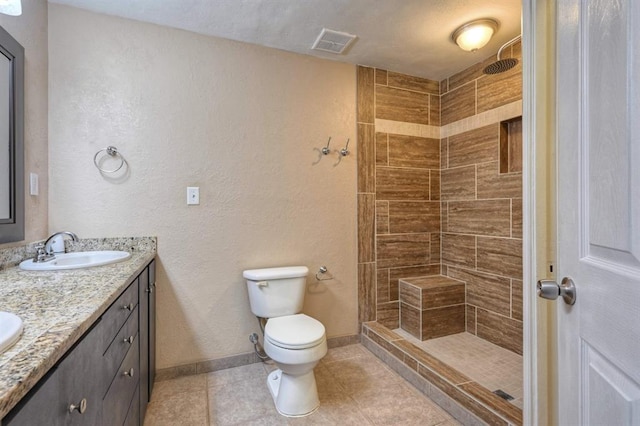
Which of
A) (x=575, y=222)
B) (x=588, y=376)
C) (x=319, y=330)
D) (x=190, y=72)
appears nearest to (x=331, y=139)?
(x=190, y=72)

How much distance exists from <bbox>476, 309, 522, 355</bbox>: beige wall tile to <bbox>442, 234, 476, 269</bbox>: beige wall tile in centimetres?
39

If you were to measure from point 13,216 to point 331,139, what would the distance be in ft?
6.16

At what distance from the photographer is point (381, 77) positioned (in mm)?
2518

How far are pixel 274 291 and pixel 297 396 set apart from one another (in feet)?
2.00

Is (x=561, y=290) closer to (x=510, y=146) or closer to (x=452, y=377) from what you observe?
(x=452, y=377)

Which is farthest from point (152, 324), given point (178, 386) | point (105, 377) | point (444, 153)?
point (444, 153)

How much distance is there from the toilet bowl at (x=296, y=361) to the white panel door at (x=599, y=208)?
107 centimetres

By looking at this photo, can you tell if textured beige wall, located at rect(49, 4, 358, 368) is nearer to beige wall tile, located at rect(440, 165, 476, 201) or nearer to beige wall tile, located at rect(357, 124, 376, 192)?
beige wall tile, located at rect(357, 124, 376, 192)

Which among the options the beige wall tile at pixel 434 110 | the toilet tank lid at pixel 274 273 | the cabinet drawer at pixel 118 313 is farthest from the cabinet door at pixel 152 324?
the beige wall tile at pixel 434 110

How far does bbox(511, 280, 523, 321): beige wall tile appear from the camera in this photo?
209cm

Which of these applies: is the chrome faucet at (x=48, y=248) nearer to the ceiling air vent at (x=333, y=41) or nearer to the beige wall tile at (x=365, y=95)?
the ceiling air vent at (x=333, y=41)

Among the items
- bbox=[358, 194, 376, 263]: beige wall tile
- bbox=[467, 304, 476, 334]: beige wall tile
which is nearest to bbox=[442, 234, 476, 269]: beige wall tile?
bbox=[467, 304, 476, 334]: beige wall tile

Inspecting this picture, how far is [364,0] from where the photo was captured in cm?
169

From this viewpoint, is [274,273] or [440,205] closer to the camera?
[274,273]
